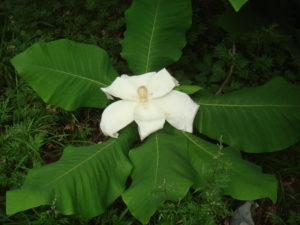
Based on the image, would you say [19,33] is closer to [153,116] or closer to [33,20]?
[33,20]

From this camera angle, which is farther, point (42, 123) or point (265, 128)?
point (42, 123)

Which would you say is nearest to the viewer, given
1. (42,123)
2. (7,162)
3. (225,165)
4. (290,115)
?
(225,165)

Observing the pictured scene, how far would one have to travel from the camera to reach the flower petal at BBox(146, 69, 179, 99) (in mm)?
1863

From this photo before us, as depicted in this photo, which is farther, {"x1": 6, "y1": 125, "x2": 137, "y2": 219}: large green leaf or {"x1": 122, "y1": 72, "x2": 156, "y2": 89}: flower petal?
{"x1": 122, "y1": 72, "x2": 156, "y2": 89}: flower petal

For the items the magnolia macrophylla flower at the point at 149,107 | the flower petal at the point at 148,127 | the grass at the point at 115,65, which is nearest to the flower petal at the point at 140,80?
the magnolia macrophylla flower at the point at 149,107

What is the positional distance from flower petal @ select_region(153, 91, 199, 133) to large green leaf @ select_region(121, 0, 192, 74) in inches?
16.3

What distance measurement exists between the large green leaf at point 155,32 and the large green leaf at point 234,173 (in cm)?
59

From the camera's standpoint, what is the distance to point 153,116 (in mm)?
1810

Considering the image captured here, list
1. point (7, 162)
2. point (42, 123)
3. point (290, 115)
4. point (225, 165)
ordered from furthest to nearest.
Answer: point (42, 123), point (7, 162), point (290, 115), point (225, 165)

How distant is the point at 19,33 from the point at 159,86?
1573mm

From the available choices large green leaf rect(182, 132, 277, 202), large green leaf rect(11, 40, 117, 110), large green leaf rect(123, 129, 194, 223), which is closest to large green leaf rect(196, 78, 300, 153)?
large green leaf rect(182, 132, 277, 202)

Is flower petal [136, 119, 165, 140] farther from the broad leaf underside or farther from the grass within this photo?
the grass

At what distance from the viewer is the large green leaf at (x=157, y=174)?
1.54 m

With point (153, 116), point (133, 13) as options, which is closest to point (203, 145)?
point (153, 116)
